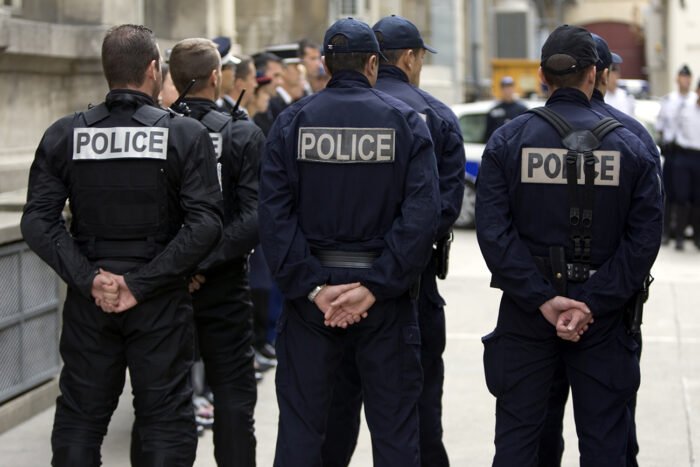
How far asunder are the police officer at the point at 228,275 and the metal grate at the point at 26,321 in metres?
1.60

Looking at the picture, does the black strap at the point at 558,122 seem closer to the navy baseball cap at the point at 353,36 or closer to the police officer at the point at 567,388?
the police officer at the point at 567,388

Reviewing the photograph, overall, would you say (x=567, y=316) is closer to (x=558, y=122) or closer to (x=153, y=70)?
(x=558, y=122)

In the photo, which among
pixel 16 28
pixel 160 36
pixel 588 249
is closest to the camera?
pixel 588 249

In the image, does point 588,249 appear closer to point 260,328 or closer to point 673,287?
point 260,328

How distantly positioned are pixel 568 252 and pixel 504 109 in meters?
11.3

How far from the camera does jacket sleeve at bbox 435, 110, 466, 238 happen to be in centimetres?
524

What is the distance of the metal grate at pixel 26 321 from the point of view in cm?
666

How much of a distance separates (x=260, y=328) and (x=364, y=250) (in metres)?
3.81

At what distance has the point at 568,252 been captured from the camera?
4582mm

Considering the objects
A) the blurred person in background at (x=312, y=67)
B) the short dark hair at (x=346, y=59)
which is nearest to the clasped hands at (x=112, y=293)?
the short dark hair at (x=346, y=59)

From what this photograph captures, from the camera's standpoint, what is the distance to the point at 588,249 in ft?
15.0

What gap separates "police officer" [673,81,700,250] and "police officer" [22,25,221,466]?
9.97 m

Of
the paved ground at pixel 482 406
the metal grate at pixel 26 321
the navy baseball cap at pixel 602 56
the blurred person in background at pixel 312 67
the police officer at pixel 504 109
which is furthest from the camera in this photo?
the police officer at pixel 504 109

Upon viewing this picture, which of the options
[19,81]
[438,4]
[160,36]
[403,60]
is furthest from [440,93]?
[403,60]
